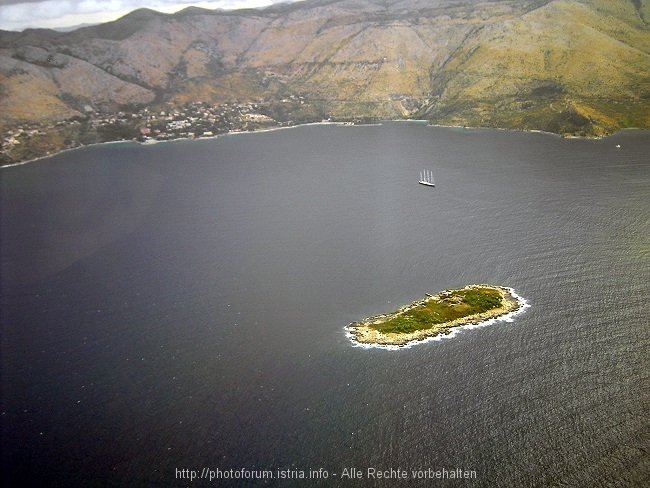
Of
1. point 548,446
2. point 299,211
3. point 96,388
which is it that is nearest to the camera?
point 548,446

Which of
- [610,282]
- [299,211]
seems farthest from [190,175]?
[610,282]

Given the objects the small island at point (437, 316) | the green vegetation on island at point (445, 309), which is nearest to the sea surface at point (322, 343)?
the small island at point (437, 316)

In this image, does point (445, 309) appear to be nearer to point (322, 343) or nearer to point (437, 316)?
point (437, 316)

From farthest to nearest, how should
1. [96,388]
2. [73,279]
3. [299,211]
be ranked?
[299,211], [73,279], [96,388]

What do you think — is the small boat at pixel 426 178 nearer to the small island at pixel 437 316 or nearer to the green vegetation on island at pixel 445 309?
the small island at pixel 437 316

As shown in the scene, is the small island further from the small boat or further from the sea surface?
the small boat

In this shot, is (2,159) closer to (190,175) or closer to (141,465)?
(190,175)
